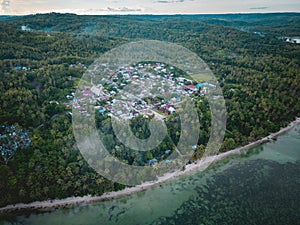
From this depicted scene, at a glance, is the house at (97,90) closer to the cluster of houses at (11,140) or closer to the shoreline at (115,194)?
the cluster of houses at (11,140)

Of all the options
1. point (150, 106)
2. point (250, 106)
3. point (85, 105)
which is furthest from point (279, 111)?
point (85, 105)

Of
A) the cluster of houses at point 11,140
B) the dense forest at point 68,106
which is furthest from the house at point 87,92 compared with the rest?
the cluster of houses at point 11,140

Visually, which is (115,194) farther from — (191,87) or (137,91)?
(191,87)

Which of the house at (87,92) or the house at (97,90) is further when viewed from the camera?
the house at (97,90)

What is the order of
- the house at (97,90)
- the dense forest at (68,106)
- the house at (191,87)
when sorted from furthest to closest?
the house at (191,87)
the house at (97,90)
the dense forest at (68,106)

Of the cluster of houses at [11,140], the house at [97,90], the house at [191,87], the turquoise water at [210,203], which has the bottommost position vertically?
the turquoise water at [210,203]
